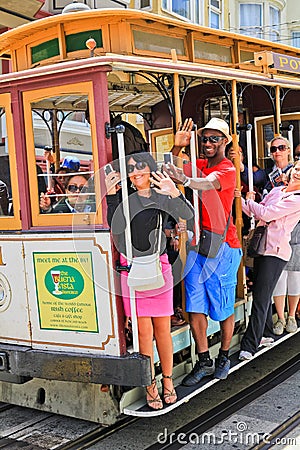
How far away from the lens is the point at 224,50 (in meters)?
5.71

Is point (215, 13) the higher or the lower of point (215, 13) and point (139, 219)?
the higher

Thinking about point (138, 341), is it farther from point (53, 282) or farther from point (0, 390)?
point (0, 390)

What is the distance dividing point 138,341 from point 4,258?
1254mm

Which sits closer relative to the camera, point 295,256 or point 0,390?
point 0,390

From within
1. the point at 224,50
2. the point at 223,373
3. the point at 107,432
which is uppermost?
the point at 224,50

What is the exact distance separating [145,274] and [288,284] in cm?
229

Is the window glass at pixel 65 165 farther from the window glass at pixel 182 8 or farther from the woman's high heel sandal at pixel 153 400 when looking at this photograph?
the window glass at pixel 182 8

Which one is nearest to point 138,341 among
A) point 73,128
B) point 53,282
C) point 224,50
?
point 53,282

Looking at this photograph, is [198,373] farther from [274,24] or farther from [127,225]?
[274,24]

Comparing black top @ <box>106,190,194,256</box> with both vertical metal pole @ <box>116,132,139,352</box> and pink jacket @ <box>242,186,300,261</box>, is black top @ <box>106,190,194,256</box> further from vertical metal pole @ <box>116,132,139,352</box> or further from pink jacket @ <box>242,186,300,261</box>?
pink jacket @ <box>242,186,300,261</box>

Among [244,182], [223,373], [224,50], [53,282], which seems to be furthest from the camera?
[244,182]

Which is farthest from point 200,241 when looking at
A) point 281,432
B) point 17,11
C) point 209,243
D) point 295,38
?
point 295,38

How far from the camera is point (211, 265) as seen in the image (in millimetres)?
4723

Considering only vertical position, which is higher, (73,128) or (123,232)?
(73,128)
